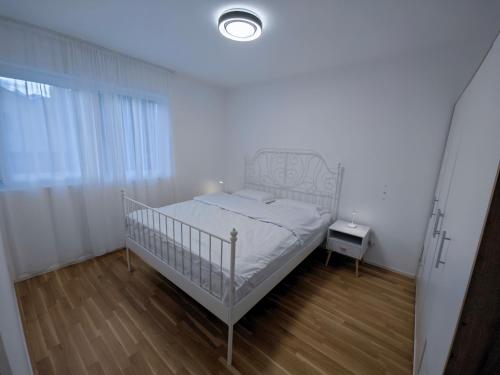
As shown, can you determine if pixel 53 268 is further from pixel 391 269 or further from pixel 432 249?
pixel 391 269

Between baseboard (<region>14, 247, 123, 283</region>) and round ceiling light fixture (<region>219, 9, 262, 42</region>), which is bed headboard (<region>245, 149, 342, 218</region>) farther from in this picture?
baseboard (<region>14, 247, 123, 283</region>)

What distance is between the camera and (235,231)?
1337mm

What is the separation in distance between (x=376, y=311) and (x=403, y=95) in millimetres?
2417

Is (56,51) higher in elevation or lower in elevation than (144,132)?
higher

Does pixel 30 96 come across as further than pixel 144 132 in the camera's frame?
No

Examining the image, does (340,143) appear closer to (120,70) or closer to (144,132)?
(144,132)

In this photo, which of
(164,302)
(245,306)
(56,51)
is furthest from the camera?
(56,51)

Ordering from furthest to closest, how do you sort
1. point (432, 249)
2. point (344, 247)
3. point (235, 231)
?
point (344, 247), point (432, 249), point (235, 231)

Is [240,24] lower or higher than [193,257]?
higher

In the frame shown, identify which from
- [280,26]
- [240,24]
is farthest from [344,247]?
[240,24]

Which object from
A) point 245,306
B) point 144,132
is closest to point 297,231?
point 245,306

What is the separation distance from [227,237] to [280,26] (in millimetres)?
2057

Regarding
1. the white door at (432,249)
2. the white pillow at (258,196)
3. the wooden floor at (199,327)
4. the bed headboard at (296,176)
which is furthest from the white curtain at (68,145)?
the white door at (432,249)

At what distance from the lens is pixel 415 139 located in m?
2.36
